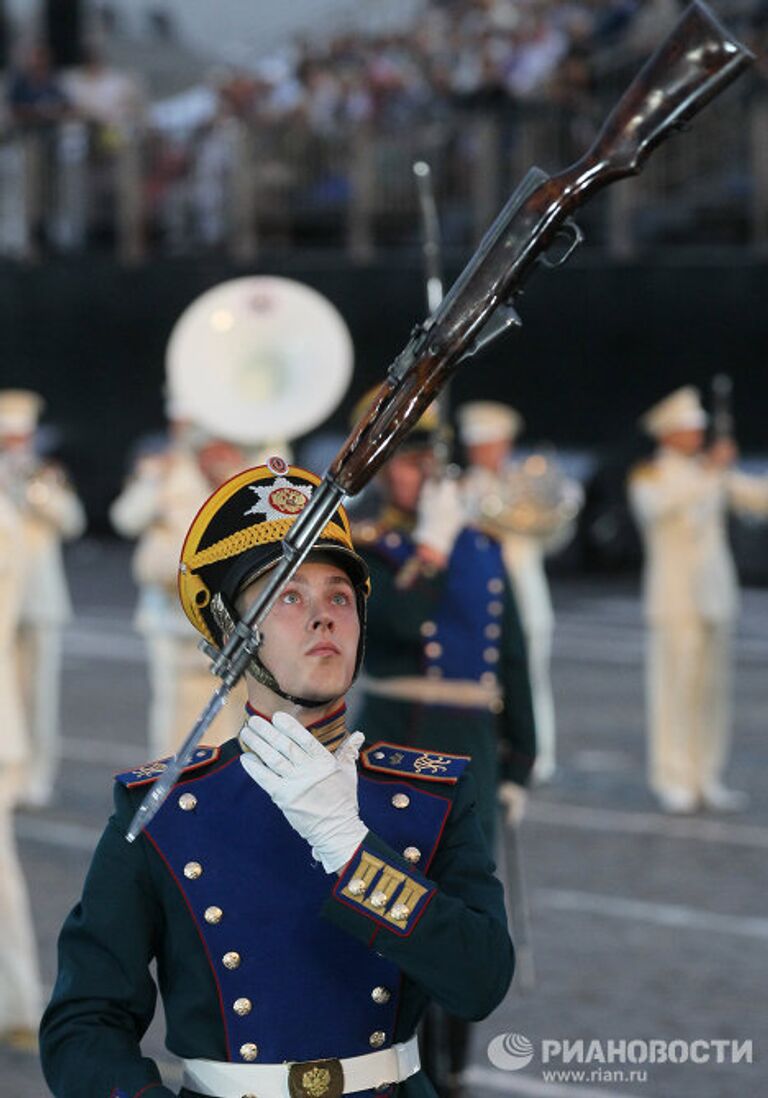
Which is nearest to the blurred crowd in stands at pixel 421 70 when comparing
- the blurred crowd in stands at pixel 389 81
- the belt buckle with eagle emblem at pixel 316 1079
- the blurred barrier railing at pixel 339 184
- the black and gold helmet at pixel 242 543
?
the blurred crowd in stands at pixel 389 81

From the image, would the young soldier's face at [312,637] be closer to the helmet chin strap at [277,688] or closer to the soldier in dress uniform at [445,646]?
the helmet chin strap at [277,688]

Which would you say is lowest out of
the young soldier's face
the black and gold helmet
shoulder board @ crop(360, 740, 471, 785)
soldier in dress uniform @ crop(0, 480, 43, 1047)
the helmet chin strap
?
soldier in dress uniform @ crop(0, 480, 43, 1047)

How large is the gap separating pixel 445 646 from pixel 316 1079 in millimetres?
3504

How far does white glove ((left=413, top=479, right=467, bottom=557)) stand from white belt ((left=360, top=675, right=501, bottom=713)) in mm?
360

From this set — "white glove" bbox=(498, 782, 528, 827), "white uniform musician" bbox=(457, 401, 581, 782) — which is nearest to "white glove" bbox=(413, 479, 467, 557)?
"white glove" bbox=(498, 782, 528, 827)

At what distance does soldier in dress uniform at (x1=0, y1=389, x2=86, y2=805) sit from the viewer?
1114 centimetres

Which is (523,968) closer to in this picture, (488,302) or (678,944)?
(678,944)

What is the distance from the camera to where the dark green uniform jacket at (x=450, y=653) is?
6.41 metres

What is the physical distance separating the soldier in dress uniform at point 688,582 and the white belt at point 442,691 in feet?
14.8

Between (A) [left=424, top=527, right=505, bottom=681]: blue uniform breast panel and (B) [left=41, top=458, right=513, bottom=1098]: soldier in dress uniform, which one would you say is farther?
(A) [left=424, top=527, right=505, bottom=681]: blue uniform breast panel

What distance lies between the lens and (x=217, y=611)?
3158mm

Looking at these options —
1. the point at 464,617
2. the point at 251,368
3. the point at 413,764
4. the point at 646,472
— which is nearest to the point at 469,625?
the point at 464,617

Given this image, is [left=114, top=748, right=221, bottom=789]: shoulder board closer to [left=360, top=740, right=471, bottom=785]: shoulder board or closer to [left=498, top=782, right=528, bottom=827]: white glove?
[left=360, top=740, right=471, bottom=785]: shoulder board

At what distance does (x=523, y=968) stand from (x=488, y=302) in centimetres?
456
